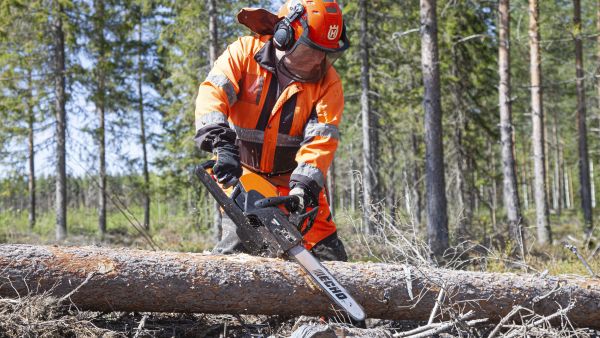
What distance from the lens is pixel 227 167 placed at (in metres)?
3.43

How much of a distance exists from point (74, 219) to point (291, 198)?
762 inches

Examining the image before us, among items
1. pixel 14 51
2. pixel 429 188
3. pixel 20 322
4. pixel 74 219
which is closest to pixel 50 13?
pixel 14 51

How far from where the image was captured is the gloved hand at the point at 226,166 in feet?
11.2

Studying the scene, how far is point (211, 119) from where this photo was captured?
3.62 metres

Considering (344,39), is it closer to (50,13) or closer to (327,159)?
(327,159)

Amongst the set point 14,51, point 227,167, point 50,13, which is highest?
point 50,13

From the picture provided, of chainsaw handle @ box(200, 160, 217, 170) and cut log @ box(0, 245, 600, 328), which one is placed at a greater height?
chainsaw handle @ box(200, 160, 217, 170)

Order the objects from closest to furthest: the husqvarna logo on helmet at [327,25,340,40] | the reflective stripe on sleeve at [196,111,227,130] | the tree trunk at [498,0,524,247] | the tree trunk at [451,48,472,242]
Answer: the reflective stripe on sleeve at [196,111,227,130] → the husqvarna logo on helmet at [327,25,340,40] → the tree trunk at [498,0,524,247] → the tree trunk at [451,48,472,242]

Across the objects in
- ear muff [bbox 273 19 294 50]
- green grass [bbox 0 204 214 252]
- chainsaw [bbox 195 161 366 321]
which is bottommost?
green grass [bbox 0 204 214 252]

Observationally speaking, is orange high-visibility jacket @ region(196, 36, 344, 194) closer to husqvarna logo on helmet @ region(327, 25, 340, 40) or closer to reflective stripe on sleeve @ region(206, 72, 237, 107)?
reflective stripe on sleeve @ region(206, 72, 237, 107)

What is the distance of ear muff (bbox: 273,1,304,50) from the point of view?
3926mm

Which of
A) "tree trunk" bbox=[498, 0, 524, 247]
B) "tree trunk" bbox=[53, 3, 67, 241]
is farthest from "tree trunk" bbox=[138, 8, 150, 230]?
"tree trunk" bbox=[498, 0, 524, 247]

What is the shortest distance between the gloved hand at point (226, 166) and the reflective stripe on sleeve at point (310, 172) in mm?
431

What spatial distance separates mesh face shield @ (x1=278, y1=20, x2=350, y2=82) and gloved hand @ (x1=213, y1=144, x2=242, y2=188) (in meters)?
0.90
